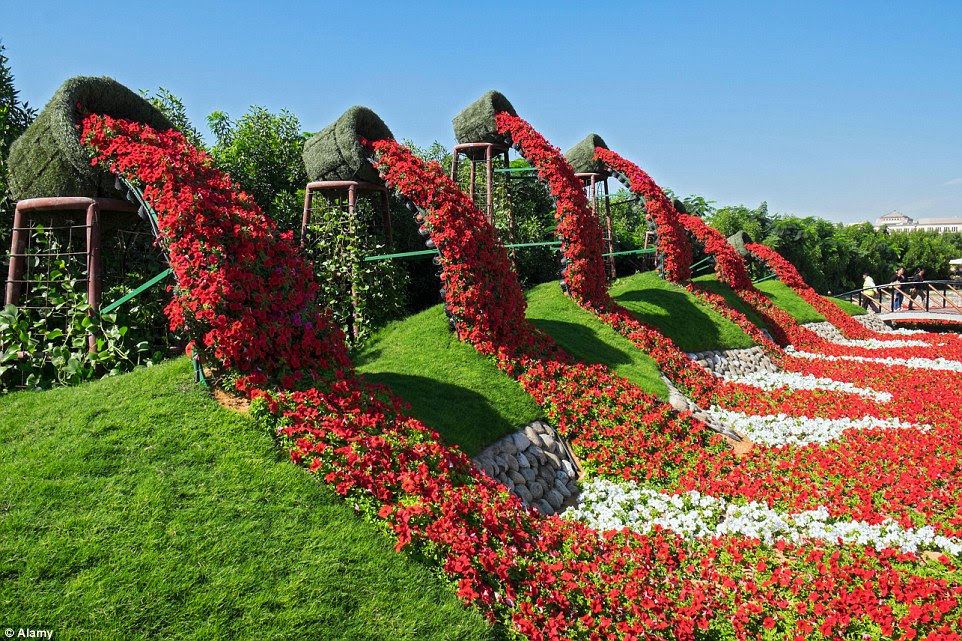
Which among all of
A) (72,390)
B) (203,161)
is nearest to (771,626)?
(72,390)

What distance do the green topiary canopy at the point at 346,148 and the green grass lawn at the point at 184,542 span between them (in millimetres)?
6039

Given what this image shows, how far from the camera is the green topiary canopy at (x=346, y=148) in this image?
10.5m

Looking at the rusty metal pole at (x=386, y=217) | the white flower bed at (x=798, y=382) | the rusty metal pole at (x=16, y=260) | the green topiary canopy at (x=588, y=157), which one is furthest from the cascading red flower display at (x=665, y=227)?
the rusty metal pole at (x=16, y=260)

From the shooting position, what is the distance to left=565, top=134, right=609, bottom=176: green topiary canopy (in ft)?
66.5

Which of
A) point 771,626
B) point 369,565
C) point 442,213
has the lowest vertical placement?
point 771,626

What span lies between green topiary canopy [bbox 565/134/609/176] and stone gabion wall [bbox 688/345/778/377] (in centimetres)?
738

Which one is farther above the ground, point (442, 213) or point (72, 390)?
point (442, 213)

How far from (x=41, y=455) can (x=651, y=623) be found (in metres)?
4.71

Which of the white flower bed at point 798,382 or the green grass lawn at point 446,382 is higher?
the green grass lawn at point 446,382

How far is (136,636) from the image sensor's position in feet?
11.7

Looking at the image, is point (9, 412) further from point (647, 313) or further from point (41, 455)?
point (647, 313)

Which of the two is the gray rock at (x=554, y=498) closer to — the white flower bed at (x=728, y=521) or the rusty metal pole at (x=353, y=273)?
the white flower bed at (x=728, y=521)

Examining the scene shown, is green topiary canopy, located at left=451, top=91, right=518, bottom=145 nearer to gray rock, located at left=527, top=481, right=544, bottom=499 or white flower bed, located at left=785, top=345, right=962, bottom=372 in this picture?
gray rock, located at left=527, top=481, right=544, bottom=499

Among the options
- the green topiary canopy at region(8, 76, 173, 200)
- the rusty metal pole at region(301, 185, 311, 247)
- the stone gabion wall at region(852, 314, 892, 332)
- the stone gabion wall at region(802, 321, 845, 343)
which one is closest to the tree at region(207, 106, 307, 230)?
the rusty metal pole at region(301, 185, 311, 247)
